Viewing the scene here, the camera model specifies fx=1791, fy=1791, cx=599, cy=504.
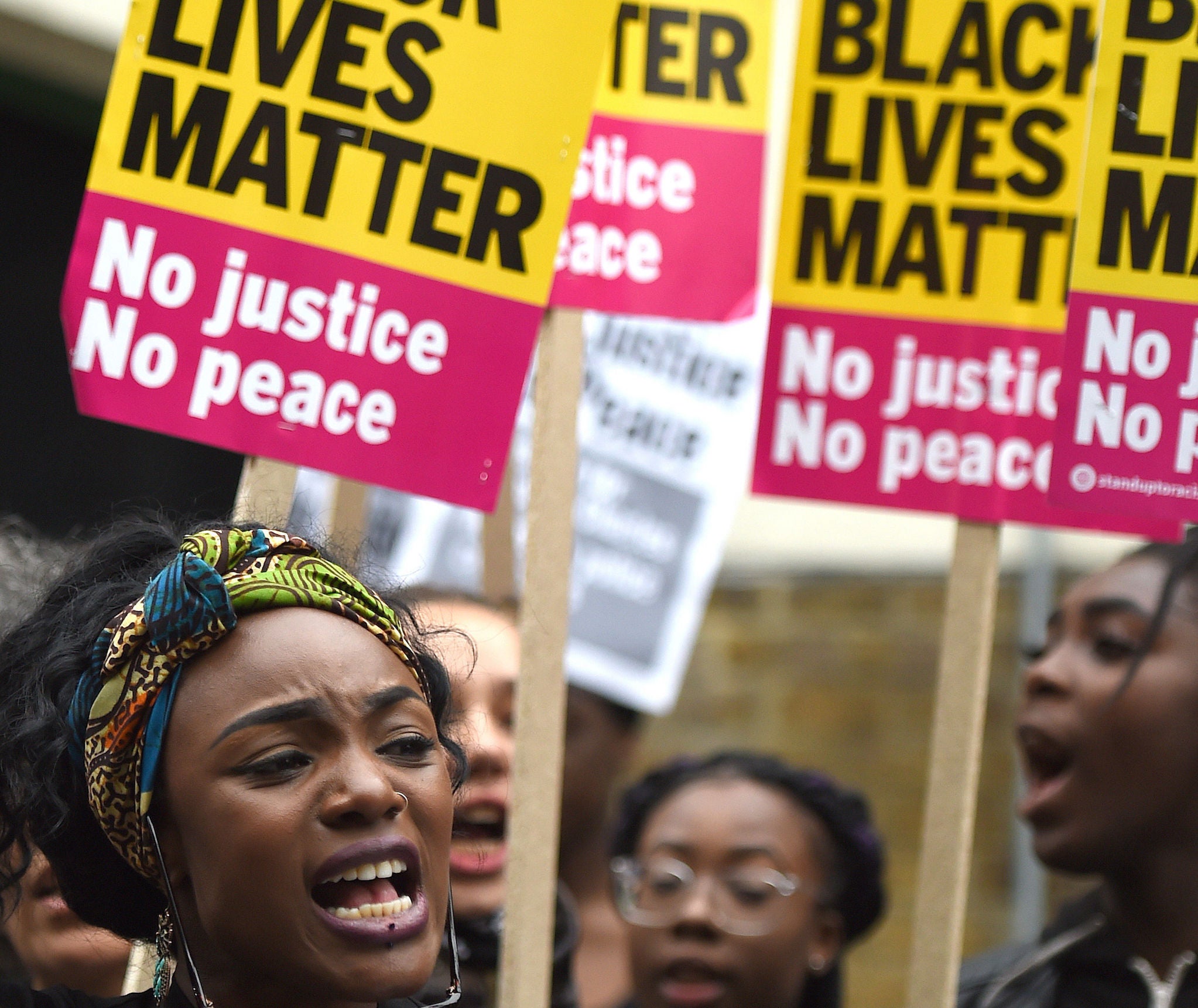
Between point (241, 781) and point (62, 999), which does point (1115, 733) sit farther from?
point (62, 999)

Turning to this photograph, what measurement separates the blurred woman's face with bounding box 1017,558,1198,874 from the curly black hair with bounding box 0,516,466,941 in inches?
51.7

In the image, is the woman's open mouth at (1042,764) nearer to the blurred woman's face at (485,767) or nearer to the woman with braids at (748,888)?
the woman with braids at (748,888)

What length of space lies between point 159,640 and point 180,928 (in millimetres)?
325

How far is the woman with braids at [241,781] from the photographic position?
6.37ft

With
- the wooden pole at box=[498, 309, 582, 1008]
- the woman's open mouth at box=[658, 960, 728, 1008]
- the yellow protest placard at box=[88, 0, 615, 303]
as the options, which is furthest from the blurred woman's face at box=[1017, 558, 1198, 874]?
the yellow protest placard at box=[88, 0, 615, 303]

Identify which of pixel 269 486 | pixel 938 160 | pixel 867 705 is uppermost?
pixel 938 160

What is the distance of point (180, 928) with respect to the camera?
6.61ft

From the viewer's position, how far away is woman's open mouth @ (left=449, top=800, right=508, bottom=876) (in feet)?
11.4

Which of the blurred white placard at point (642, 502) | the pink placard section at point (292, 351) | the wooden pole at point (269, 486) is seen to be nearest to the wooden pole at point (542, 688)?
the pink placard section at point (292, 351)

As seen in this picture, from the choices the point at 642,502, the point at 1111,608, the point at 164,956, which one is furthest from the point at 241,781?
the point at 642,502

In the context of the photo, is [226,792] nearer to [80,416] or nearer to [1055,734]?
[1055,734]

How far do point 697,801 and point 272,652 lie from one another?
6.41 feet

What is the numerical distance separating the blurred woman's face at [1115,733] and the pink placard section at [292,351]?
44.0 inches

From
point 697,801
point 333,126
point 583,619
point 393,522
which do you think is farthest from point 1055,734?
point 393,522
